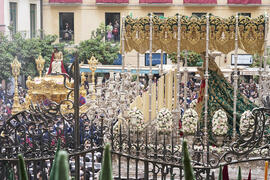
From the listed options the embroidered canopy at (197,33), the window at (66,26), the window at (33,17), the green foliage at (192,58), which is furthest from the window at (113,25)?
the embroidered canopy at (197,33)

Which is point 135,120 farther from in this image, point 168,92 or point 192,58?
point 192,58

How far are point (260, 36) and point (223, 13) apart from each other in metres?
18.6

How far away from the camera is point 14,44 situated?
2250 centimetres

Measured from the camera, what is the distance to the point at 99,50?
25.8 meters

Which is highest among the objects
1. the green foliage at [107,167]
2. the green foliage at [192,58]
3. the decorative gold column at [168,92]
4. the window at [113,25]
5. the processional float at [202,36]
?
the window at [113,25]

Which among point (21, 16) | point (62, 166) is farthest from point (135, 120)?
point (21, 16)

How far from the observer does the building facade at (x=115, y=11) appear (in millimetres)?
28688

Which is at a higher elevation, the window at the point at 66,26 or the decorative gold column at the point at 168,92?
the window at the point at 66,26

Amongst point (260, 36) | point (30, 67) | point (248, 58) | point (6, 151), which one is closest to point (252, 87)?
point (248, 58)

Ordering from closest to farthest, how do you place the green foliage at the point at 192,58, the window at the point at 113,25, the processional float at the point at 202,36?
the processional float at the point at 202,36
the green foliage at the point at 192,58
the window at the point at 113,25

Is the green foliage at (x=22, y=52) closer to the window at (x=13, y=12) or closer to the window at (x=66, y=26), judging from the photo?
the window at (x=13, y=12)

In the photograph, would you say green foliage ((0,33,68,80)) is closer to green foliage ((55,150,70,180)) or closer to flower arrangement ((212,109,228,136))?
flower arrangement ((212,109,228,136))

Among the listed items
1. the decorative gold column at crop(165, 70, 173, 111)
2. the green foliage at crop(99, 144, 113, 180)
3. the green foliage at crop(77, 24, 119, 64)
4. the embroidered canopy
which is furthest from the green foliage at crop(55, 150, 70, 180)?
the green foliage at crop(77, 24, 119, 64)

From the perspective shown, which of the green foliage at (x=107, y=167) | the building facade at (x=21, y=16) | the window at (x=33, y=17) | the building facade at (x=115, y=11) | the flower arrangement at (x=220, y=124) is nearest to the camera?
the green foliage at (x=107, y=167)
